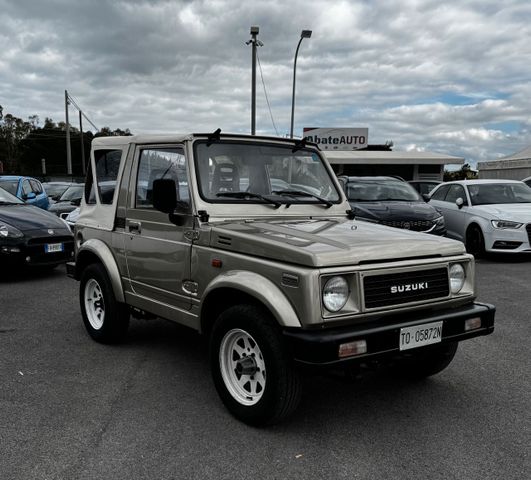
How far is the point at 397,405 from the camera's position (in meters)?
3.95

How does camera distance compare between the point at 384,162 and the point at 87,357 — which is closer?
the point at 87,357

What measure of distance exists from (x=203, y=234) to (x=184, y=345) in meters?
1.80

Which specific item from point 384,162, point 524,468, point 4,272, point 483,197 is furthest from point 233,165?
point 384,162

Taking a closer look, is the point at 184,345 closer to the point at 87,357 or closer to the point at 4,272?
the point at 87,357

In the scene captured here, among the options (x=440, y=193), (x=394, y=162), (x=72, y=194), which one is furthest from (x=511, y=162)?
(x=72, y=194)

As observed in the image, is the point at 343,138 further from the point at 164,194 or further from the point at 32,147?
the point at 32,147

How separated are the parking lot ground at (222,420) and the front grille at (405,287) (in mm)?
574

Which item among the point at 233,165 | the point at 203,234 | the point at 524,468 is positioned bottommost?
the point at 524,468

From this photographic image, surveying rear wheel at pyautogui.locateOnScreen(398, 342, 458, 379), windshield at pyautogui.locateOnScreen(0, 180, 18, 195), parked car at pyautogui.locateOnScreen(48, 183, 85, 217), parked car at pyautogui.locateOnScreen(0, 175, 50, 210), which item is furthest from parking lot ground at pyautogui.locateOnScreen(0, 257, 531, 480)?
windshield at pyautogui.locateOnScreen(0, 180, 18, 195)

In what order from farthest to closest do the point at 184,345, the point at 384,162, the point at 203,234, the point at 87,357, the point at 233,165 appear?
the point at 384,162 → the point at 184,345 → the point at 87,357 → the point at 233,165 → the point at 203,234

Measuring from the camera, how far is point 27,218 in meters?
8.89

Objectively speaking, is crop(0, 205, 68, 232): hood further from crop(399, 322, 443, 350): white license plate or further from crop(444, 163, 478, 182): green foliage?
crop(444, 163, 478, 182): green foliage

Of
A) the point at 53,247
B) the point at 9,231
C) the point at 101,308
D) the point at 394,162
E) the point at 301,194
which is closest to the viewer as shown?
the point at 301,194

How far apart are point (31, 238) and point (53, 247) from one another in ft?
1.20
